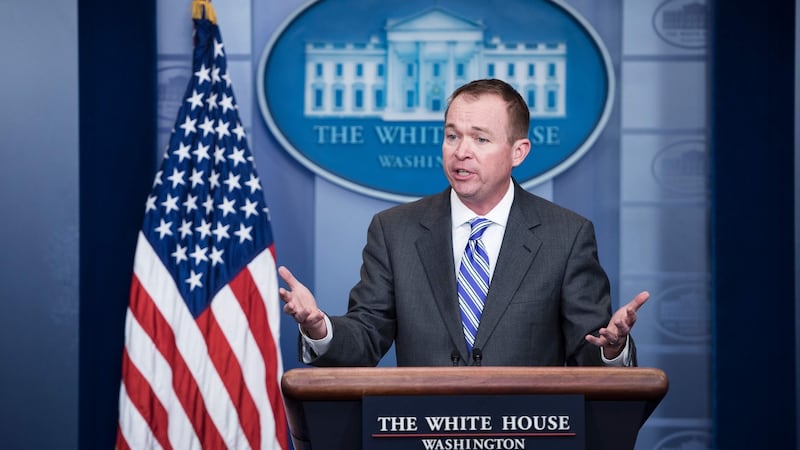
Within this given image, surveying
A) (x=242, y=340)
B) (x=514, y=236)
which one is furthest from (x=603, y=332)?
(x=242, y=340)

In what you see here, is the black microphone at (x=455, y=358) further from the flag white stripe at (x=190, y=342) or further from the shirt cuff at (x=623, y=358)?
the flag white stripe at (x=190, y=342)

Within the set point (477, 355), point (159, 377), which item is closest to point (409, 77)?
point (159, 377)

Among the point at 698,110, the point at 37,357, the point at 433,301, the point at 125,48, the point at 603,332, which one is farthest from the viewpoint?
the point at 698,110

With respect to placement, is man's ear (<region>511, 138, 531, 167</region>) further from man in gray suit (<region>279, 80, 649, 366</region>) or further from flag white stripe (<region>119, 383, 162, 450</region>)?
flag white stripe (<region>119, 383, 162, 450</region>)

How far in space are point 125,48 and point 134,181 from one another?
0.54 metres

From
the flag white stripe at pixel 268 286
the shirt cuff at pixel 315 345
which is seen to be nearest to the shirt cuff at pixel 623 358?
the shirt cuff at pixel 315 345

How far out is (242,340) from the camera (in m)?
3.34

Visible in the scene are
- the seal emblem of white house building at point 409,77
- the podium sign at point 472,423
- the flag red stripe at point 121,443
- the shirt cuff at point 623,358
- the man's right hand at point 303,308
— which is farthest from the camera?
the seal emblem of white house building at point 409,77

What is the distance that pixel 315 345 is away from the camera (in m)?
1.73

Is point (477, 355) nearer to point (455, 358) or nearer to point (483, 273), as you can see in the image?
point (455, 358)

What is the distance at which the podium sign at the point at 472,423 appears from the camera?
1286 mm

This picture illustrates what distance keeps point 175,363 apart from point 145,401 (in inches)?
7.0

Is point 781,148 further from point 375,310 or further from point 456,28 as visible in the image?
point 375,310

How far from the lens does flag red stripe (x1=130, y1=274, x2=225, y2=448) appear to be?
330 cm
